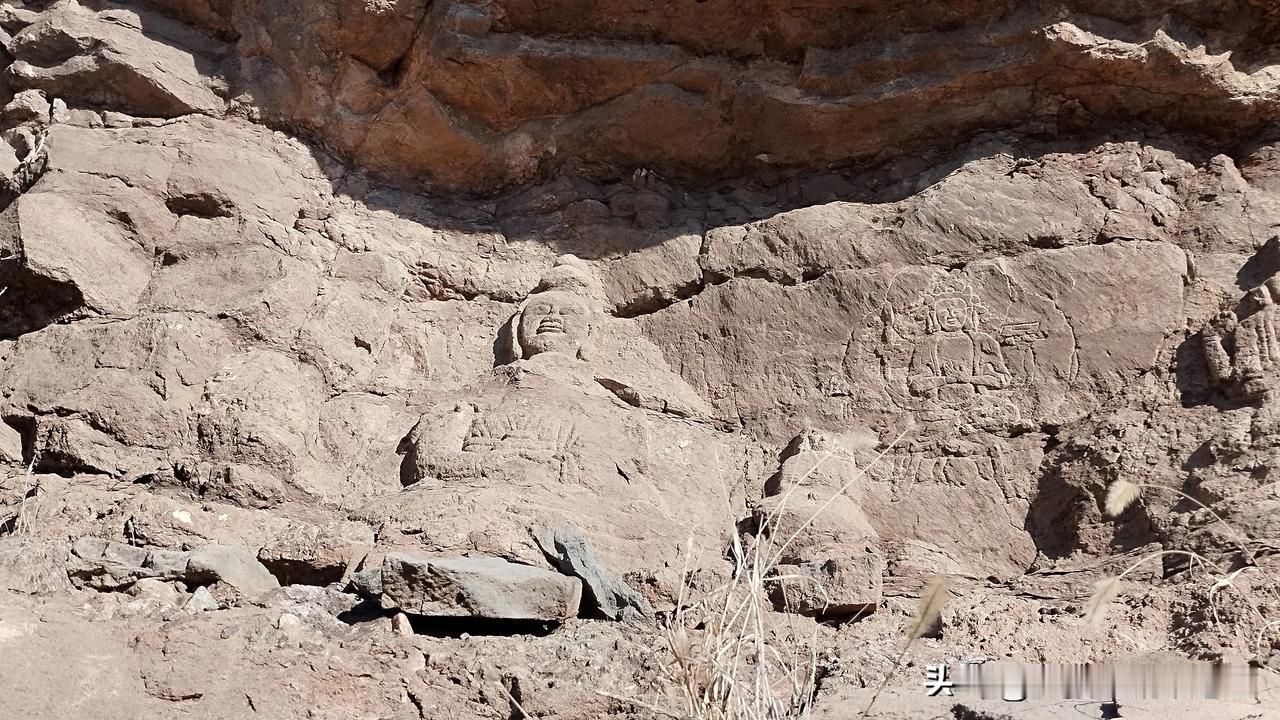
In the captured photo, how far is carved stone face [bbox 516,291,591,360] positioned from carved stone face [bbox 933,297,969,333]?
221cm

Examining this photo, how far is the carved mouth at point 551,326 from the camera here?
24.3 feet

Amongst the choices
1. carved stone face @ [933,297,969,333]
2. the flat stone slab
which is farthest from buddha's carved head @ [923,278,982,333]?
the flat stone slab

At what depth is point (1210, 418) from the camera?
597cm

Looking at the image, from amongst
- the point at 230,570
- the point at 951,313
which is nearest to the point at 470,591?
the point at 230,570

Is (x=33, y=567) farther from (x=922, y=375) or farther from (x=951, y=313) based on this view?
(x=951, y=313)

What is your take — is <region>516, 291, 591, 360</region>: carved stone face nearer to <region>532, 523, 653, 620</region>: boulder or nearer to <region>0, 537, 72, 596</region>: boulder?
<region>532, 523, 653, 620</region>: boulder

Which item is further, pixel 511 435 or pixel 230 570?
pixel 511 435

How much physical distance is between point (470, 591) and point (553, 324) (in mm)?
3369

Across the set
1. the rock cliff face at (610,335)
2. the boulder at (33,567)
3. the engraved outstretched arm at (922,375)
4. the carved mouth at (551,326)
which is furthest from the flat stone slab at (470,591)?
the engraved outstretched arm at (922,375)

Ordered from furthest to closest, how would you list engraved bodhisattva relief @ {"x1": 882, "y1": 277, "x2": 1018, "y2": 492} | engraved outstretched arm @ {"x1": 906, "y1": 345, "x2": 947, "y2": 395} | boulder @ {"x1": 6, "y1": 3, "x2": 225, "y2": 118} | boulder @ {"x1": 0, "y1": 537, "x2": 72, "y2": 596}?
boulder @ {"x1": 6, "y1": 3, "x2": 225, "y2": 118} → engraved outstretched arm @ {"x1": 906, "y1": 345, "x2": 947, "y2": 395} → engraved bodhisattva relief @ {"x1": 882, "y1": 277, "x2": 1018, "y2": 492} → boulder @ {"x1": 0, "y1": 537, "x2": 72, "y2": 596}

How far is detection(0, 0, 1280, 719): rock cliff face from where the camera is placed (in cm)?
439

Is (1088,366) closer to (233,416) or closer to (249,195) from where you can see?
(233,416)

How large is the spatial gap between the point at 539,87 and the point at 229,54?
2.28 metres

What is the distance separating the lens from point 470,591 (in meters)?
4.22
